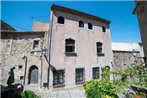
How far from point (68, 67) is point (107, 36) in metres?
7.98

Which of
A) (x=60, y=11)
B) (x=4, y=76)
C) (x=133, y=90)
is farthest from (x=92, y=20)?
(x=4, y=76)

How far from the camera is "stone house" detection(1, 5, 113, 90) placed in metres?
11.7

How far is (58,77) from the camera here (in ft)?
38.6

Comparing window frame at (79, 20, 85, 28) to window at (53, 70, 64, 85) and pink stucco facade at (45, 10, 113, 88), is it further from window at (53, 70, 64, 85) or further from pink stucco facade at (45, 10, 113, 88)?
window at (53, 70, 64, 85)

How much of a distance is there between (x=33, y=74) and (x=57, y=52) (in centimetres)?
341

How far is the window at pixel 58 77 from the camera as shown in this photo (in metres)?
11.6

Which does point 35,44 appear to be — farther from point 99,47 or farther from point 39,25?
point 99,47

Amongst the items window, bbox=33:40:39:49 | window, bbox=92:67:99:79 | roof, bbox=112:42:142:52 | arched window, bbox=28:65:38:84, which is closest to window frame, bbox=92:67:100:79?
window, bbox=92:67:99:79

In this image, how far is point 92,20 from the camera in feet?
50.4

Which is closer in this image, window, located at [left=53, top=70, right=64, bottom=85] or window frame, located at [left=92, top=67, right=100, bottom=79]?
window, located at [left=53, top=70, right=64, bottom=85]

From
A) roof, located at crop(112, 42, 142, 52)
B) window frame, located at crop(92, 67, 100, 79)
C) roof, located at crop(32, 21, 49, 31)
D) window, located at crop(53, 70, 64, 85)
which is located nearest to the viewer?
window, located at crop(53, 70, 64, 85)

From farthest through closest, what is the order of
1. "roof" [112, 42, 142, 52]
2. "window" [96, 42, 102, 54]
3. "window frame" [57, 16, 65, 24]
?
"roof" [112, 42, 142, 52], "window" [96, 42, 102, 54], "window frame" [57, 16, 65, 24]

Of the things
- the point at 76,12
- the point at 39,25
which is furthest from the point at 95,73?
the point at 39,25

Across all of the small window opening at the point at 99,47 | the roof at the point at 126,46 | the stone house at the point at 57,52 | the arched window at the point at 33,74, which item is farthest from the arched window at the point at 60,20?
the roof at the point at 126,46
